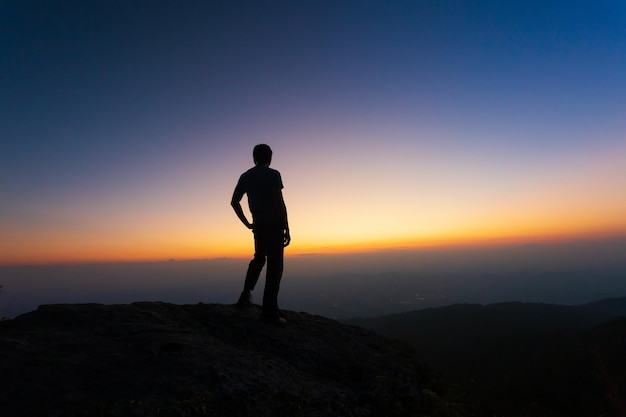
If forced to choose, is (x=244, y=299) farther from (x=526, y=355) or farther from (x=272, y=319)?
(x=526, y=355)

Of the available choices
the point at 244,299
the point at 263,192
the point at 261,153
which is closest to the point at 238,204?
the point at 263,192

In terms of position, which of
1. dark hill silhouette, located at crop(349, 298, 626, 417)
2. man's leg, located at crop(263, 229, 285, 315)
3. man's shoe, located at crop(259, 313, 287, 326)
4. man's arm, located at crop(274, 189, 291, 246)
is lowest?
dark hill silhouette, located at crop(349, 298, 626, 417)

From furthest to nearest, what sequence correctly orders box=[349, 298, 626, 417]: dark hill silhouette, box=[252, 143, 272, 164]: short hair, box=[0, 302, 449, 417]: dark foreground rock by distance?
1. box=[252, 143, 272, 164]: short hair
2. box=[349, 298, 626, 417]: dark hill silhouette
3. box=[0, 302, 449, 417]: dark foreground rock

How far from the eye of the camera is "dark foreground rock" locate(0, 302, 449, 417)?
321 centimetres

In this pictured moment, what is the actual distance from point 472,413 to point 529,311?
4366 inches

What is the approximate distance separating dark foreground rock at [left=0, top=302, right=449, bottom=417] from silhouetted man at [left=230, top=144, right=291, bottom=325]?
604 mm

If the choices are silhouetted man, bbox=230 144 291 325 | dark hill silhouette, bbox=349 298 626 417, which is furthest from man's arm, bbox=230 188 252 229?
dark hill silhouette, bbox=349 298 626 417

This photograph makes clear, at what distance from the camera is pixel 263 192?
661 centimetres

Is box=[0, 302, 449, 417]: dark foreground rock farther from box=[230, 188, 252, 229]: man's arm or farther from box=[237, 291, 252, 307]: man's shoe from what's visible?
box=[230, 188, 252, 229]: man's arm

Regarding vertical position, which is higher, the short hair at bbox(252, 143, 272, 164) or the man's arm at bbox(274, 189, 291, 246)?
the short hair at bbox(252, 143, 272, 164)

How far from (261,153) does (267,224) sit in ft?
4.82

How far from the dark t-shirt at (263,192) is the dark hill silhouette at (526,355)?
4.53 meters

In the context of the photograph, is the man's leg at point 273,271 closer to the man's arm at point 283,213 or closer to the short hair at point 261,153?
the man's arm at point 283,213

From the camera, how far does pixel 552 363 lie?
135 ft
